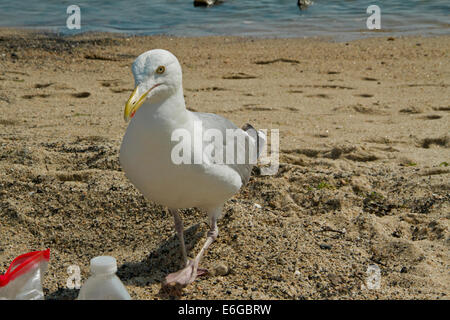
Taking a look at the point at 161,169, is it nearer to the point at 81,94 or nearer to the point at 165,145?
the point at 165,145

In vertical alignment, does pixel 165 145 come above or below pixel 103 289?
above

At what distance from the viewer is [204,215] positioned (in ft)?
12.6

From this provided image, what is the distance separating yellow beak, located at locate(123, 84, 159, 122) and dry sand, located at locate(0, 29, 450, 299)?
997 millimetres

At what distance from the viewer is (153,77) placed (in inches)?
102

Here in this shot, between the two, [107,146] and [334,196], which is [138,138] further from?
[107,146]

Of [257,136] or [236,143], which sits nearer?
[236,143]

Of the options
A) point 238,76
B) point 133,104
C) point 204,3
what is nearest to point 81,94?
point 238,76

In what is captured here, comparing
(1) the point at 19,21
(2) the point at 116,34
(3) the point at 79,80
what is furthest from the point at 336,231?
(1) the point at 19,21

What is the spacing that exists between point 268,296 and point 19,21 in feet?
38.5

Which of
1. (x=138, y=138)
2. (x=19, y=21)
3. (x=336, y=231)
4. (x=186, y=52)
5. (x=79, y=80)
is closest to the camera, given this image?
(x=138, y=138)

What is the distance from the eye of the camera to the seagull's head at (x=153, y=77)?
2531 millimetres

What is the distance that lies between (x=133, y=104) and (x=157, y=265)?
1245 millimetres

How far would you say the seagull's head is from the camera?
2531 mm

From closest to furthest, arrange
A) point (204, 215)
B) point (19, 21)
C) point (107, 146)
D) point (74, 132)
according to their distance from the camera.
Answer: point (204, 215), point (107, 146), point (74, 132), point (19, 21)
